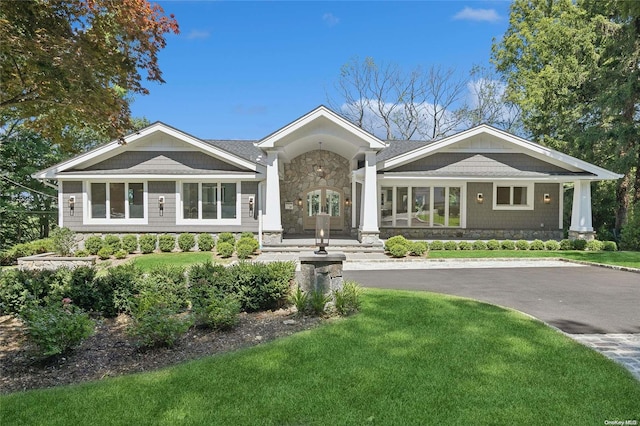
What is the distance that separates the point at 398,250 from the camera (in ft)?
45.5

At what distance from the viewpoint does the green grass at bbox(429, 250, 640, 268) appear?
1241 centimetres

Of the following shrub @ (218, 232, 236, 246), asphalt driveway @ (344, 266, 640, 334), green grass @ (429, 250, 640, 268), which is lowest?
asphalt driveway @ (344, 266, 640, 334)

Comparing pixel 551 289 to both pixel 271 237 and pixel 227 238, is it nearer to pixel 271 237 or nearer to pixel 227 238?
pixel 271 237

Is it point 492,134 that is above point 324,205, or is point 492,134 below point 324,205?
above

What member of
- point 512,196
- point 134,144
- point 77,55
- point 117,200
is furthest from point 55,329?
point 512,196

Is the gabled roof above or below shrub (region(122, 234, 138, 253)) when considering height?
above

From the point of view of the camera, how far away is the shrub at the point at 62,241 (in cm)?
1388

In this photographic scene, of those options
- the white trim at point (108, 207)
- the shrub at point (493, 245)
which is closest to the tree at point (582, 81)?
the shrub at point (493, 245)

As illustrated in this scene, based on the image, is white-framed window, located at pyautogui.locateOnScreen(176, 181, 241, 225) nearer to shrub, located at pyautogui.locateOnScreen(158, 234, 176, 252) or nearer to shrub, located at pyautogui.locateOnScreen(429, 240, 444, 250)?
shrub, located at pyautogui.locateOnScreen(158, 234, 176, 252)

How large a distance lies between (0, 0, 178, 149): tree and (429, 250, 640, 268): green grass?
11257mm

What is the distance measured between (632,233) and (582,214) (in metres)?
2.03

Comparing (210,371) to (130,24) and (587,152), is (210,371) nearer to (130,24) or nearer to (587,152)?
(130,24)

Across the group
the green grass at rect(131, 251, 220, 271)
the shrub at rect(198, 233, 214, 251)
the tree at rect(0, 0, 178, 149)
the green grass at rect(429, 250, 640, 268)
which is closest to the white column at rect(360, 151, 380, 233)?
the green grass at rect(429, 250, 640, 268)

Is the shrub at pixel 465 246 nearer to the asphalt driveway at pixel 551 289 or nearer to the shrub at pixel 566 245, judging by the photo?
the shrub at pixel 566 245
